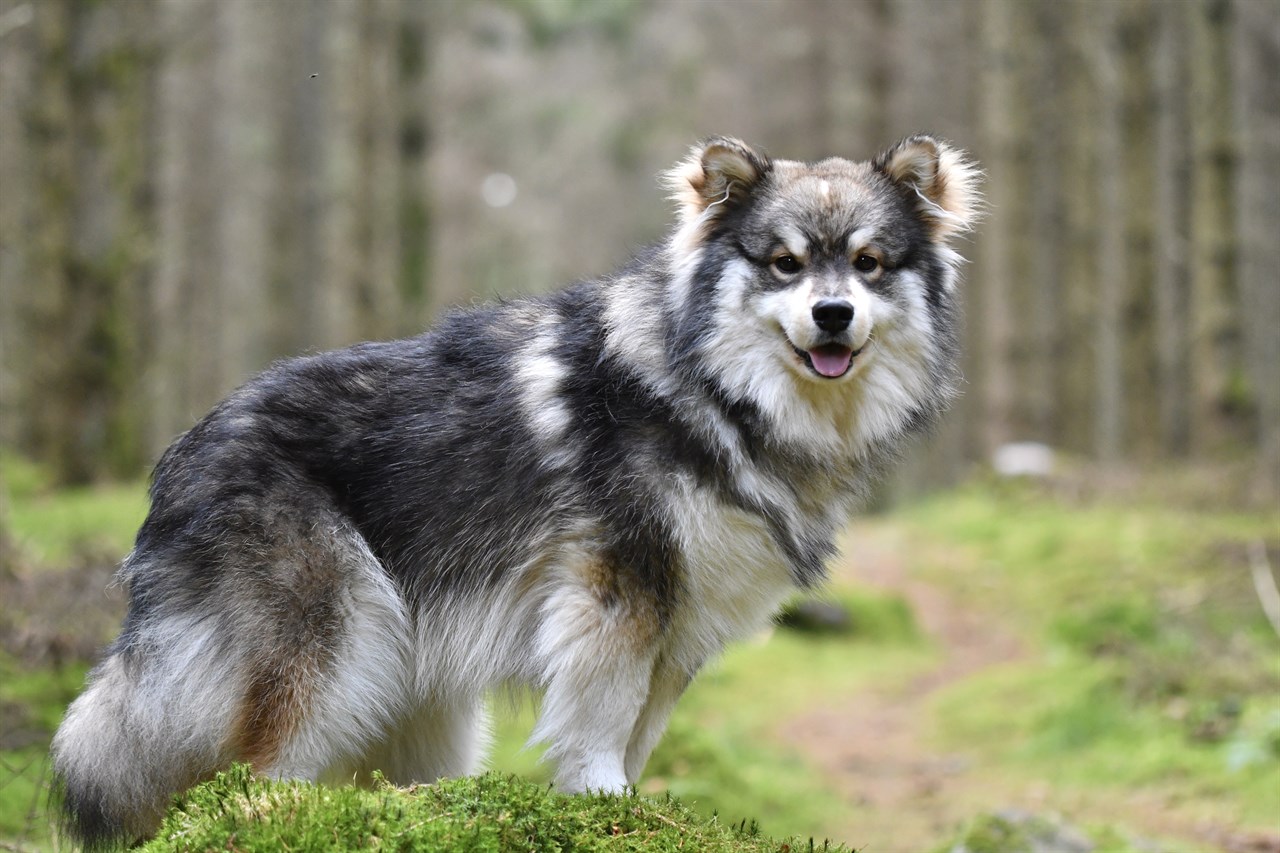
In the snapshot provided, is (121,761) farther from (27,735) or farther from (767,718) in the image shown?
(767,718)

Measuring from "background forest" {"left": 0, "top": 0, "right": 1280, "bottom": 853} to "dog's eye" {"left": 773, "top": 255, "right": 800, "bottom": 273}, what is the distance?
129 centimetres

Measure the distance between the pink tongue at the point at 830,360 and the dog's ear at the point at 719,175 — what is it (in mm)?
661

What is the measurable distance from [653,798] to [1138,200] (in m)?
15.4

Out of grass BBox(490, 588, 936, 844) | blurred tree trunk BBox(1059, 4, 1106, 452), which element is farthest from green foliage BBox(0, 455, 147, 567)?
blurred tree trunk BBox(1059, 4, 1106, 452)

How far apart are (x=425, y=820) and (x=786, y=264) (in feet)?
7.34

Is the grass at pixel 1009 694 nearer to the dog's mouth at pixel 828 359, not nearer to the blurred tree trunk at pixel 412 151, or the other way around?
the dog's mouth at pixel 828 359

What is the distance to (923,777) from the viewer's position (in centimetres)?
765

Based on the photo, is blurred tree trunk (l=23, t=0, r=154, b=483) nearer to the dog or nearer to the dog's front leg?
the dog

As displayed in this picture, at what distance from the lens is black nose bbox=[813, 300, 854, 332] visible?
4191mm

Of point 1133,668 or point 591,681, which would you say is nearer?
point 591,681

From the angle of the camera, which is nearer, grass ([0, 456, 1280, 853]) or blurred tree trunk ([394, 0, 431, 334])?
grass ([0, 456, 1280, 853])

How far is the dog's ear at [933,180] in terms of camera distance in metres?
4.61

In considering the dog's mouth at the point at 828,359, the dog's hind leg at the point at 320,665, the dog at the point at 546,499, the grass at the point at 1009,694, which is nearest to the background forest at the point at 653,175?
the grass at the point at 1009,694

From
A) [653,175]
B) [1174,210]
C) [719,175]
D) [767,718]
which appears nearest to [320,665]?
[719,175]
